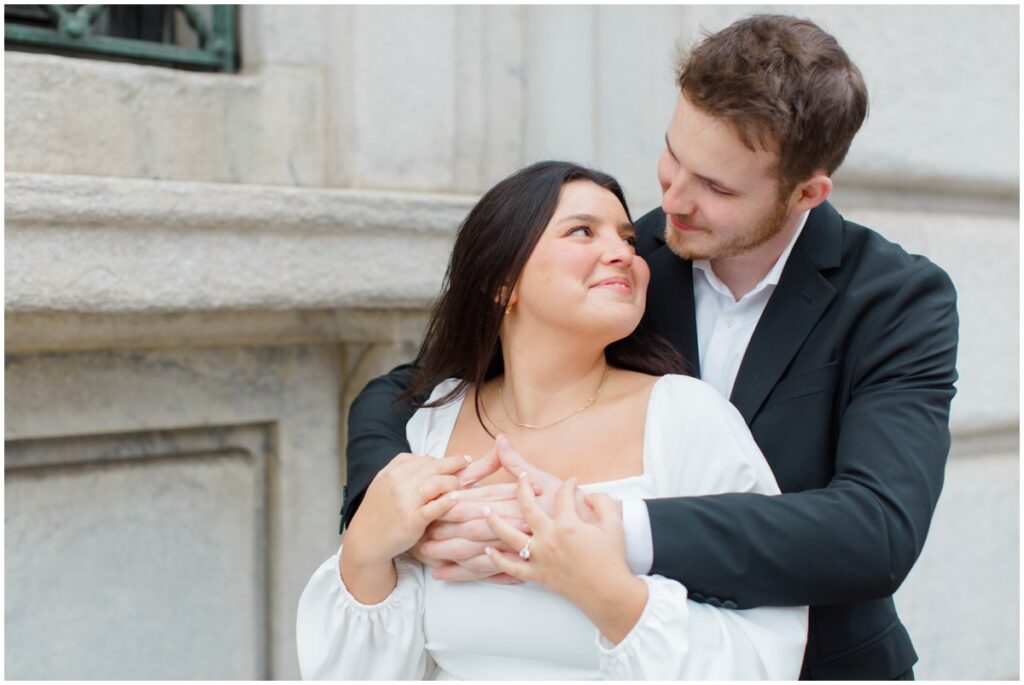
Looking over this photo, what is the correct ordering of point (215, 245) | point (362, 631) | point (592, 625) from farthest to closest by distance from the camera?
1. point (215, 245)
2. point (362, 631)
3. point (592, 625)

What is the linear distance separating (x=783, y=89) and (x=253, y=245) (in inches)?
50.6

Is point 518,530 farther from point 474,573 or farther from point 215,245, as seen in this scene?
point 215,245

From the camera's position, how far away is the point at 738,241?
214 centimetres

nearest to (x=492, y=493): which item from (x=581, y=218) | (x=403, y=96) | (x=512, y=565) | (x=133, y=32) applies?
(x=512, y=565)

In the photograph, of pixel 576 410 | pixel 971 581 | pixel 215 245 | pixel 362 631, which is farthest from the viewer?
pixel 971 581

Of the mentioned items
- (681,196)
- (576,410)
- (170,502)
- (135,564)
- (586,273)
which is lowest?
(135,564)

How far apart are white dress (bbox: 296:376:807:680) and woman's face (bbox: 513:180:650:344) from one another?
146 millimetres

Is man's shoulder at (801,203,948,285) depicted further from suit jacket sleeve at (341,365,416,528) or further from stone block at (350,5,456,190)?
stone block at (350,5,456,190)

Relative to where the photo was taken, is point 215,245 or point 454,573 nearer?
point 454,573

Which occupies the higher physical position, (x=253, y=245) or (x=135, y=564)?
(x=253, y=245)

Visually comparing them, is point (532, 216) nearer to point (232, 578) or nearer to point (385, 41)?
point (385, 41)

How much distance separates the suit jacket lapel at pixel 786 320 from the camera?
2100 millimetres

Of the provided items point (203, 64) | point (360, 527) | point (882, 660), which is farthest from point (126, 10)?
point (882, 660)

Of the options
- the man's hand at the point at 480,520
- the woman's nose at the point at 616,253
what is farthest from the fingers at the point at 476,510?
the woman's nose at the point at 616,253
